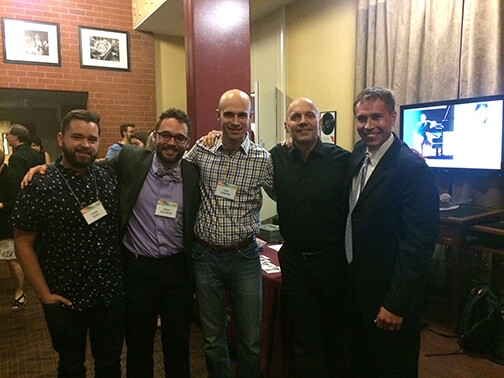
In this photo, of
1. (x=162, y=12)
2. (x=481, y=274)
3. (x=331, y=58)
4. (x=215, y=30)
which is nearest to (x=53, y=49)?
(x=162, y=12)

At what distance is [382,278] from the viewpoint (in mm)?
1688

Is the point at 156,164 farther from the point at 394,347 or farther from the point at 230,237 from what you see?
the point at 394,347

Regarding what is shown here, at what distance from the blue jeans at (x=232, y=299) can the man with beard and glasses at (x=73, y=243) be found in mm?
395

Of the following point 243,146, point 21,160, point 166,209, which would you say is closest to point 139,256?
point 166,209

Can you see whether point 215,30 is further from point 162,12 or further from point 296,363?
point 296,363

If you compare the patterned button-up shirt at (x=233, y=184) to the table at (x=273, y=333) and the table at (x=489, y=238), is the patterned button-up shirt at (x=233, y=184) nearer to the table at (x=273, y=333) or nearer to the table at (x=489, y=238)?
the table at (x=273, y=333)

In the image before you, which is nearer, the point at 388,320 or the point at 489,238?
the point at 388,320

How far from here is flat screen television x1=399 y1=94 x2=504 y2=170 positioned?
118 inches

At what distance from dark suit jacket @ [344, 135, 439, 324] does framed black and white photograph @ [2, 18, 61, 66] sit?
4.91 meters

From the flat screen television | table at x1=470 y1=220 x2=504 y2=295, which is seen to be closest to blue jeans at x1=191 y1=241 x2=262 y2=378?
table at x1=470 y1=220 x2=504 y2=295

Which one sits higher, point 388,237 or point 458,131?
point 458,131

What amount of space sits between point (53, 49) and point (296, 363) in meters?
4.98

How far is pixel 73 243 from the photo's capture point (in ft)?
5.55

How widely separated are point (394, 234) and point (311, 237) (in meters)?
0.37
